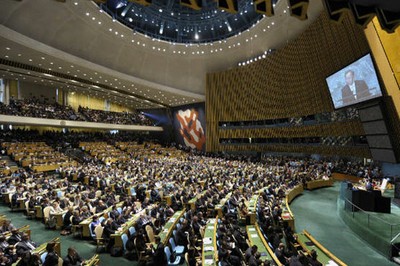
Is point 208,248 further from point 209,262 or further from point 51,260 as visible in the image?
point 51,260

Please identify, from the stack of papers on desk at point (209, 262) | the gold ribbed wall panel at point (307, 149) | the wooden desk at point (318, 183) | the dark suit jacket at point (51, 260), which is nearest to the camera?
the dark suit jacket at point (51, 260)

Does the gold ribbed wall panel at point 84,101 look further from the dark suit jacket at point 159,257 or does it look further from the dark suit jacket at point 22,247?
the dark suit jacket at point 159,257

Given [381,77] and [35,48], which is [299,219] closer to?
[381,77]

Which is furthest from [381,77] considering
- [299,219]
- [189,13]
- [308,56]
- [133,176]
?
[189,13]

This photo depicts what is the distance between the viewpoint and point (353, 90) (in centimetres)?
1316

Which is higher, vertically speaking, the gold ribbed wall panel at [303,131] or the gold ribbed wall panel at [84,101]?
the gold ribbed wall panel at [84,101]

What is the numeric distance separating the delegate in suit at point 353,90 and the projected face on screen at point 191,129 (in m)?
18.4

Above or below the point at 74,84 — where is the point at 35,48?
below

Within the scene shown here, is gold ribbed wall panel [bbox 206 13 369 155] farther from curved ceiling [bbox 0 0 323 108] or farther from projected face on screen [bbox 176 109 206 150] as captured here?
projected face on screen [bbox 176 109 206 150]

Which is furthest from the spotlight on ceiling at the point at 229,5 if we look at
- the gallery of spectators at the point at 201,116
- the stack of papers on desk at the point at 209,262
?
the stack of papers on desk at the point at 209,262

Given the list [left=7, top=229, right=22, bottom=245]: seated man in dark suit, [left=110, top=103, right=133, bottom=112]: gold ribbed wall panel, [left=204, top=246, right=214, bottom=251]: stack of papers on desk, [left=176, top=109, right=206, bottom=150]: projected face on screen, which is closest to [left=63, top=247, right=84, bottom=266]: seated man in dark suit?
[left=7, top=229, right=22, bottom=245]: seated man in dark suit

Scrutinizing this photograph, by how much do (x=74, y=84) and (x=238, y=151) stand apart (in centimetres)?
1738

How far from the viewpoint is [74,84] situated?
85.1ft

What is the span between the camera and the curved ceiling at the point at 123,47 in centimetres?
1563
